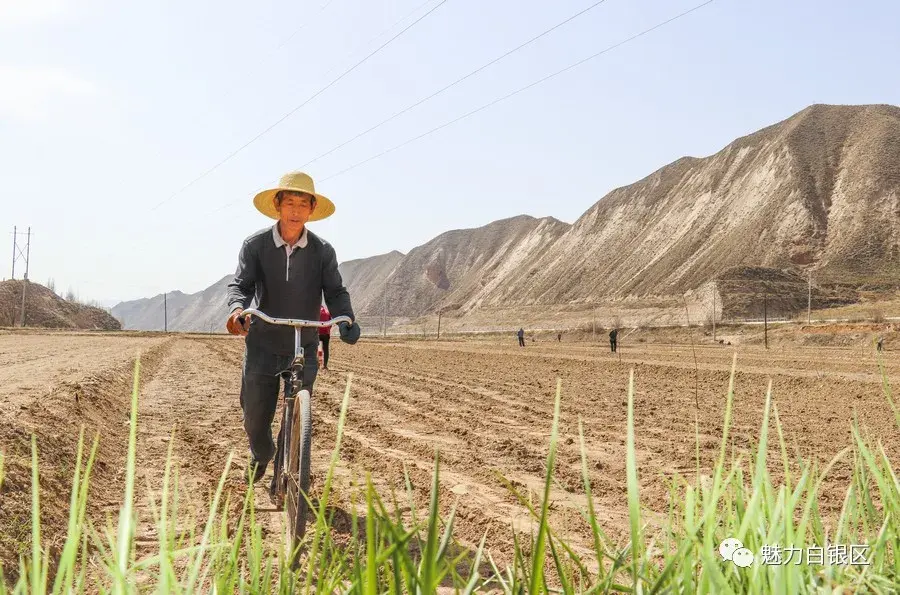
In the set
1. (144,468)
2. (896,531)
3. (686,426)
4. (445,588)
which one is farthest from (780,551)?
(686,426)

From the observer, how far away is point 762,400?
13359mm

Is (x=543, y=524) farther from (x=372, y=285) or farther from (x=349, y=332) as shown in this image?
(x=372, y=285)

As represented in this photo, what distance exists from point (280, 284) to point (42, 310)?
118 meters

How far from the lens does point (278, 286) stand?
509 centimetres

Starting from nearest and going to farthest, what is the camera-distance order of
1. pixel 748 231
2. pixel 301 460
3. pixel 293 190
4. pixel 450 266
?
pixel 301 460
pixel 293 190
pixel 748 231
pixel 450 266

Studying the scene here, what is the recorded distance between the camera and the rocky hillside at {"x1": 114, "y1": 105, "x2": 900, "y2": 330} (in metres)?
72.4

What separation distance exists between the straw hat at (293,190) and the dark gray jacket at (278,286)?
15 cm

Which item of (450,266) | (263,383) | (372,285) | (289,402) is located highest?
(450,266)

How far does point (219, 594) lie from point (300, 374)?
3621mm

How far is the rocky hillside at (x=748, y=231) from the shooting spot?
7238 centimetres

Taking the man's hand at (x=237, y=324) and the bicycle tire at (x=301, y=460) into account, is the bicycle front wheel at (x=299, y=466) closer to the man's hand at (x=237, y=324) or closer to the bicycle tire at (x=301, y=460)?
the bicycle tire at (x=301, y=460)

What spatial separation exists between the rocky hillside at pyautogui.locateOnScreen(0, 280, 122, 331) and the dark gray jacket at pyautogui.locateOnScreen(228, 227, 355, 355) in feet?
357

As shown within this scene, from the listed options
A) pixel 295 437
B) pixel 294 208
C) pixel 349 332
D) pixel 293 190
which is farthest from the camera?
pixel 294 208

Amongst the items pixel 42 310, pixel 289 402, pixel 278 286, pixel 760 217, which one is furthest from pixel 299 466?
pixel 42 310
